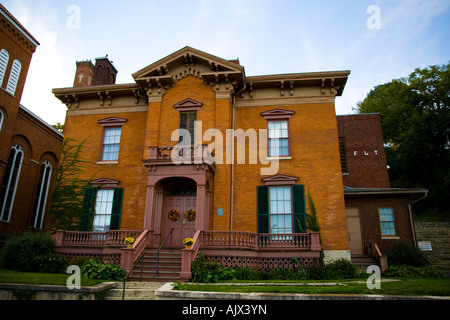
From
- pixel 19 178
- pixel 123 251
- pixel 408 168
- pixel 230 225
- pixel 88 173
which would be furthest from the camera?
pixel 408 168

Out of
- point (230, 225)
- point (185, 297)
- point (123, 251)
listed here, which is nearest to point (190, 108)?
point (230, 225)

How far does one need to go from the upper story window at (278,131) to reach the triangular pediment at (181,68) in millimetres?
2639

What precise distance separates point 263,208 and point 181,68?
28.4ft

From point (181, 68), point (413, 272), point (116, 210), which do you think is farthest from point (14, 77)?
point (413, 272)

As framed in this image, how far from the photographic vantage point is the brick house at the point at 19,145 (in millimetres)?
20719

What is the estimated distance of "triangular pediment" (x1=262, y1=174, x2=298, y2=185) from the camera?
54.9 feet

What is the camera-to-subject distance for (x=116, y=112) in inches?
774

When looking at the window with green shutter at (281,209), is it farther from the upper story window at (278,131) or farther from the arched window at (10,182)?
the arched window at (10,182)

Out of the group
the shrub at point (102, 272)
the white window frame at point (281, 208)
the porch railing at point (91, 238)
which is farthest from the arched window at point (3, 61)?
the white window frame at point (281, 208)

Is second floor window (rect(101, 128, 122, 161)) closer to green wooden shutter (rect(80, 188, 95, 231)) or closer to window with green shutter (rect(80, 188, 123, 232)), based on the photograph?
window with green shutter (rect(80, 188, 123, 232))

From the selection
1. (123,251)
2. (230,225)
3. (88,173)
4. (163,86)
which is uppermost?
(163,86)

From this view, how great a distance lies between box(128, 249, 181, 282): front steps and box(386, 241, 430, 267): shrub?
11596 millimetres
